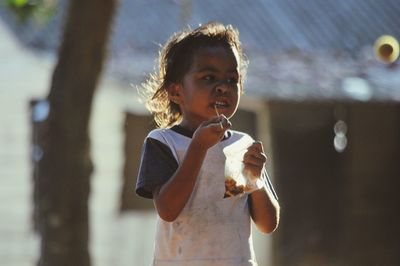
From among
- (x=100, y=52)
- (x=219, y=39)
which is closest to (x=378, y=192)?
(x=100, y=52)

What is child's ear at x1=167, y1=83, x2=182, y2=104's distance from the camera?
3.52 metres

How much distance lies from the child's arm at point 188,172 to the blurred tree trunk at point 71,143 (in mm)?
3538

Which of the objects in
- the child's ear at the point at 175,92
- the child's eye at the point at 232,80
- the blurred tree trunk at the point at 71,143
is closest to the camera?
the child's eye at the point at 232,80

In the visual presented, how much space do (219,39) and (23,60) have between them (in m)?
7.89

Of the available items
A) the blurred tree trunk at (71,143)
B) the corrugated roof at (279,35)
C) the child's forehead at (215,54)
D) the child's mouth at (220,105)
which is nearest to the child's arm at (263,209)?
the child's mouth at (220,105)

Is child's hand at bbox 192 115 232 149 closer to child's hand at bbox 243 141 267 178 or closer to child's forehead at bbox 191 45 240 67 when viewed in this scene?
child's hand at bbox 243 141 267 178

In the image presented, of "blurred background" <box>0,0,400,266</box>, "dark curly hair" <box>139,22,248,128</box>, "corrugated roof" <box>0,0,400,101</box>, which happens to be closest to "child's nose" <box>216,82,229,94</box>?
"dark curly hair" <box>139,22,248,128</box>

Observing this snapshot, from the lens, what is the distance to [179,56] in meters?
3.52

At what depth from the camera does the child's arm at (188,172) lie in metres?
3.16

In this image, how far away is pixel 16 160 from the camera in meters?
11.1

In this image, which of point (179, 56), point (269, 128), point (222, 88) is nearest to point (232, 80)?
point (222, 88)

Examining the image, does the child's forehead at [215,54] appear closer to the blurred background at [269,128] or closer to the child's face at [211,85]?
the child's face at [211,85]

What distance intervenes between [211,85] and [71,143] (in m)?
3.51

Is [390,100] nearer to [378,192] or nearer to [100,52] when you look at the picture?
[378,192]
